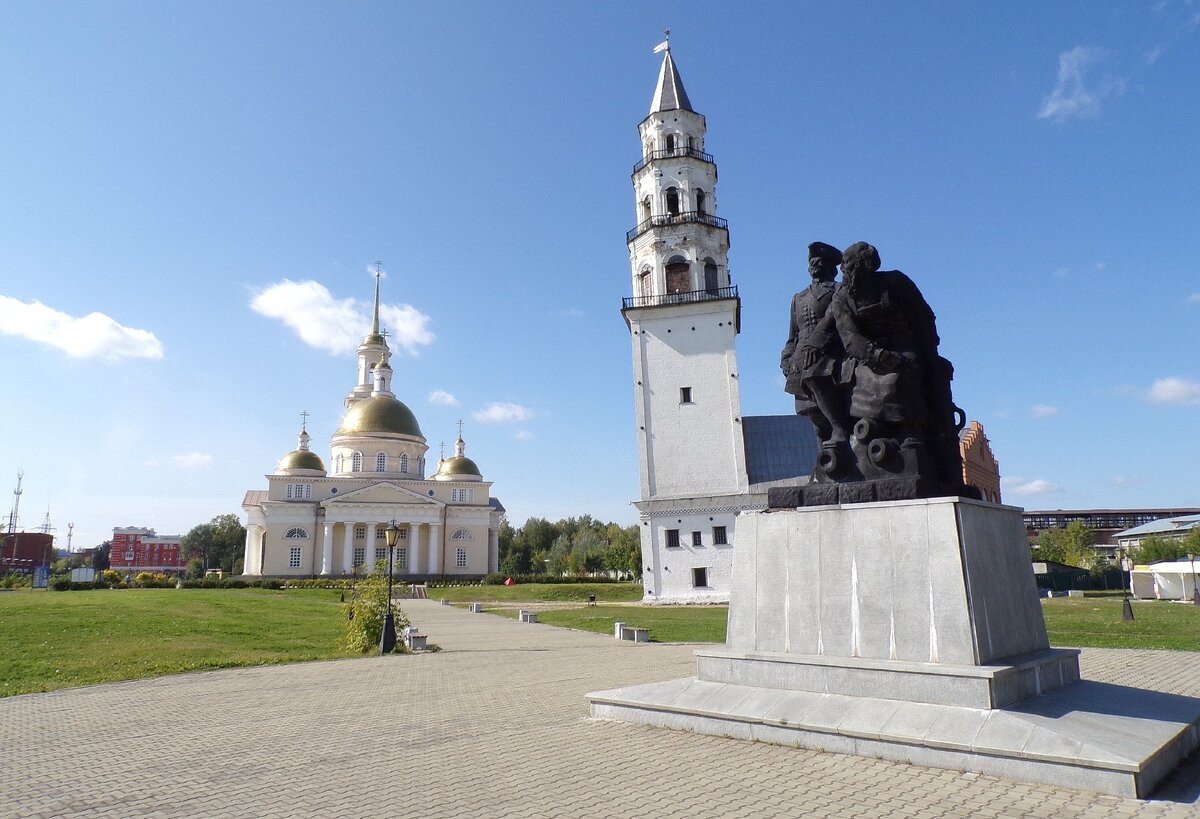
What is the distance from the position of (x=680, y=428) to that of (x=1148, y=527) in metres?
51.1

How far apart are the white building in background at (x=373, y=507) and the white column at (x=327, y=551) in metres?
0.09

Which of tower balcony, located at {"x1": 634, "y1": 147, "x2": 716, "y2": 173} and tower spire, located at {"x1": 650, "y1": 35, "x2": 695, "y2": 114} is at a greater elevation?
tower spire, located at {"x1": 650, "y1": 35, "x2": 695, "y2": 114}

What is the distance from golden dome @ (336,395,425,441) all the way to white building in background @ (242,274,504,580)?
0.31ft

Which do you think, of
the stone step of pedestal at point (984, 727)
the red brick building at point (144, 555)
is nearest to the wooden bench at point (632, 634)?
the stone step of pedestal at point (984, 727)

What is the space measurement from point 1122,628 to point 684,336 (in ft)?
70.8

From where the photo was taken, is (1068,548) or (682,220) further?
(1068,548)

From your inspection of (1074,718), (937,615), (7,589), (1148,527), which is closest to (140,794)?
(937,615)

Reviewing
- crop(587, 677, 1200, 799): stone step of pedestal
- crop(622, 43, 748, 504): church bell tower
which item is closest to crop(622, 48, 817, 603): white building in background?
crop(622, 43, 748, 504): church bell tower

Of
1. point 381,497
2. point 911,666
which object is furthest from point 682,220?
point 381,497

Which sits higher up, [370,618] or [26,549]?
[26,549]

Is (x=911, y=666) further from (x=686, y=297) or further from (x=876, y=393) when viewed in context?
(x=686, y=297)

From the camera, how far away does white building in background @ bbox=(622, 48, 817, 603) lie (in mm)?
33750

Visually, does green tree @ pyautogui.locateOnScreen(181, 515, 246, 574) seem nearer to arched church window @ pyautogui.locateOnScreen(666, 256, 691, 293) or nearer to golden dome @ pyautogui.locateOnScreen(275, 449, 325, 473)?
golden dome @ pyautogui.locateOnScreen(275, 449, 325, 473)

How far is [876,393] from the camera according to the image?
23.7 feet
